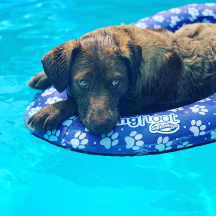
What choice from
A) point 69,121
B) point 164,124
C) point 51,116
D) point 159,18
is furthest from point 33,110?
point 159,18

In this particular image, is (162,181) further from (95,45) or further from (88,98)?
(95,45)

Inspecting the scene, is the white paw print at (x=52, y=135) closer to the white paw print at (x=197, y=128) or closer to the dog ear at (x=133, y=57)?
the dog ear at (x=133, y=57)

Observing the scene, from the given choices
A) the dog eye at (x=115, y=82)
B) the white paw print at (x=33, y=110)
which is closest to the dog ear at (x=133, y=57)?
the dog eye at (x=115, y=82)

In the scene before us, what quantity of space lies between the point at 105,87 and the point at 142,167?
116 cm

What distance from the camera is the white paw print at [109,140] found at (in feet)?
13.9

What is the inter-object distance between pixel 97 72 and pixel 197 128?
139 cm

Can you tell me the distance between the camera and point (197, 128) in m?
4.36

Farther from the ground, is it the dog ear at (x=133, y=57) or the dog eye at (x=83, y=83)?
the dog ear at (x=133, y=57)

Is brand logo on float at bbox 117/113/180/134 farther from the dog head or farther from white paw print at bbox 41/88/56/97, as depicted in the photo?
white paw print at bbox 41/88/56/97

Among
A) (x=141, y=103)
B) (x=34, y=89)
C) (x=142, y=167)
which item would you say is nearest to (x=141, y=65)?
(x=141, y=103)

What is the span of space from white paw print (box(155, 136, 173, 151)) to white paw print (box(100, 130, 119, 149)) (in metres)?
0.50

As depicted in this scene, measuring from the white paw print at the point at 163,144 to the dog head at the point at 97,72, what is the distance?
569 millimetres

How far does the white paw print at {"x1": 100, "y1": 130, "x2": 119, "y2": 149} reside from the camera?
425cm

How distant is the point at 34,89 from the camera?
6.16 meters
